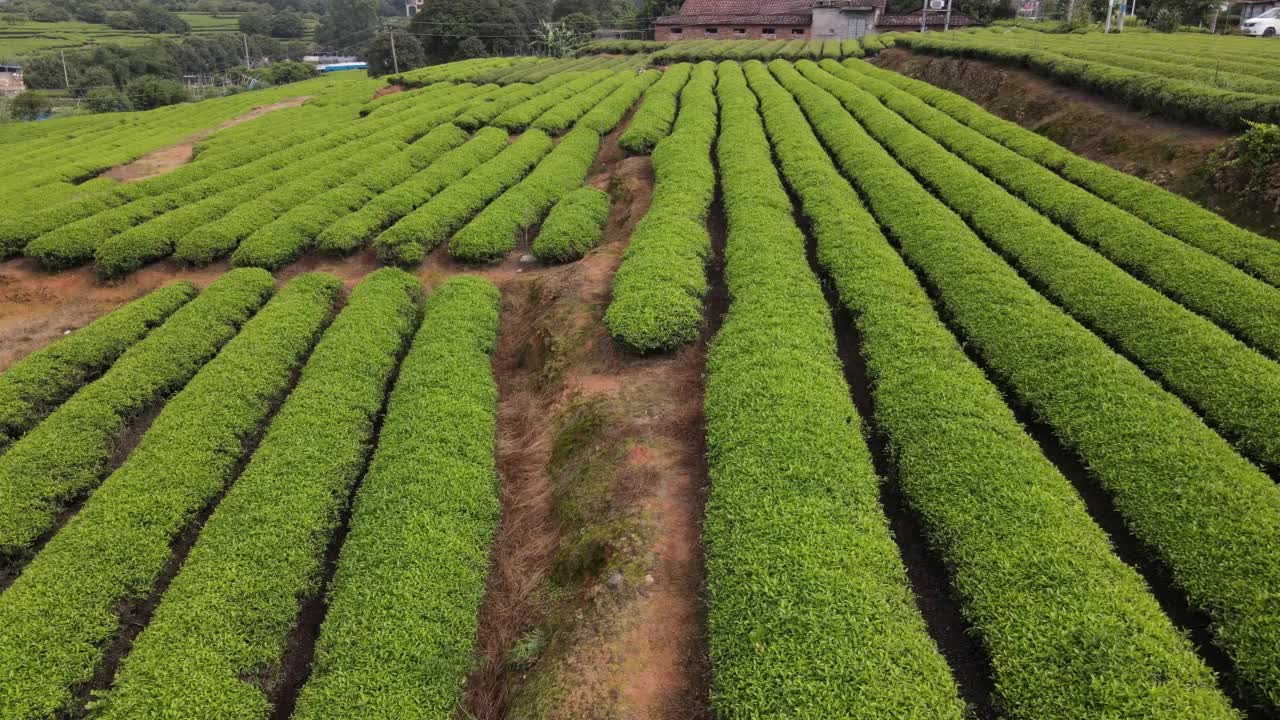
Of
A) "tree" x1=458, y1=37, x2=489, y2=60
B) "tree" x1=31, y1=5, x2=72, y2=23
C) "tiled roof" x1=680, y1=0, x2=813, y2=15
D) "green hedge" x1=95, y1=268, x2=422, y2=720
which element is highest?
"tree" x1=31, y1=5, x2=72, y2=23

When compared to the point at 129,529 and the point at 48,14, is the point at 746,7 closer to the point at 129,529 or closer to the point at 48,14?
the point at 129,529

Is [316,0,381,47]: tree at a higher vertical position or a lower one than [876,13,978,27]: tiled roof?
higher

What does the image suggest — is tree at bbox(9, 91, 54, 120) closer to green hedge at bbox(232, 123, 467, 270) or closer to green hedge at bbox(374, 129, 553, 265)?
green hedge at bbox(232, 123, 467, 270)

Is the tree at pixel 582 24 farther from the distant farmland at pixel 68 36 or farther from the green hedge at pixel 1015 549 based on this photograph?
the green hedge at pixel 1015 549

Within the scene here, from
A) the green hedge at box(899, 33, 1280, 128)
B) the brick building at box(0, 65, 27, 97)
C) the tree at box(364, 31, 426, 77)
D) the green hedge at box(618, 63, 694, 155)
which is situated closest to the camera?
the green hedge at box(899, 33, 1280, 128)

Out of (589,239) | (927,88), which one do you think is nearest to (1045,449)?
(589,239)

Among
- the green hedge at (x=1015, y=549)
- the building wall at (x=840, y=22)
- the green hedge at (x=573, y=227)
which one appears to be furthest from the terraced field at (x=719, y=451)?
the building wall at (x=840, y=22)

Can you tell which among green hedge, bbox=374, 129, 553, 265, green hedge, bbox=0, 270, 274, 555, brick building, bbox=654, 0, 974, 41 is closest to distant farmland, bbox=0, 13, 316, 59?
brick building, bbox=654, 0, 974, 41

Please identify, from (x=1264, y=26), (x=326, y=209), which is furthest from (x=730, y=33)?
(x=326, y=209)

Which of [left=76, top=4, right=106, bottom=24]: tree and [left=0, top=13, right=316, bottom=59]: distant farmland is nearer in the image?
[left=0, top=13, right=316, bottom=59]: distant farmland
